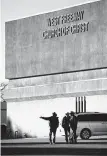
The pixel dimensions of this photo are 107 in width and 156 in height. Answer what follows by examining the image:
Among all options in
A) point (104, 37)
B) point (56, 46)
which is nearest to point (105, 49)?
point (104, 37)

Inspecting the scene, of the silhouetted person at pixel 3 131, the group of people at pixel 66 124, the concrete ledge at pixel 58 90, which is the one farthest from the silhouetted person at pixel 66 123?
the silhouetted person at pixel 3 131

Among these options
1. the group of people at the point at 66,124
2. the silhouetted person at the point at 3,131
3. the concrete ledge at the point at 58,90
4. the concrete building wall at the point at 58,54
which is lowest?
the silhouetted person at the point at 3,131

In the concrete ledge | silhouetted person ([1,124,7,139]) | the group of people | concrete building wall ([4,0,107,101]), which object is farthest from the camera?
silhouetted person ([1,124,7,139])

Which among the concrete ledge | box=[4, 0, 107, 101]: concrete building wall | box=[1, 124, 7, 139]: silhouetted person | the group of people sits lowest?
box=[1, 124, 7, 139]: silhouetted person

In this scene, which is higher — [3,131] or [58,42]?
[58,42]

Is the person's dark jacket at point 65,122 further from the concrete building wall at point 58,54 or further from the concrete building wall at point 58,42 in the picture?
the concrete building wall at point 58,42

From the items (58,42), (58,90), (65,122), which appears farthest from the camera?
(58,42)

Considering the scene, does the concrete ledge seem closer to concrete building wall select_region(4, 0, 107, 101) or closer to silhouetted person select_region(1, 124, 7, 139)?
concrete building wall select_region(4, 0, 107, 101)

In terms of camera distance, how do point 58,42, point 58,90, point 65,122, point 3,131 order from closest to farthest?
point 65,122 → point 58,90 → point 58,42 → point 3,131

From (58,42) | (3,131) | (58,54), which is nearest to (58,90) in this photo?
(58,54)

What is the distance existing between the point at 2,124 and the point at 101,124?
1016 cm

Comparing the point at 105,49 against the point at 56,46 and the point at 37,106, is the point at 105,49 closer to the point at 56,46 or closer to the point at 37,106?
the point at 56,46

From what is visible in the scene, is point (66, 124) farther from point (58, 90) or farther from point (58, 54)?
point (58, 54)

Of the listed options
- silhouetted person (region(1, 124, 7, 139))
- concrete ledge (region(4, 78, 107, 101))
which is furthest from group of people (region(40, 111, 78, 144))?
silhouetted person (region(1, 124, 7, 139))
